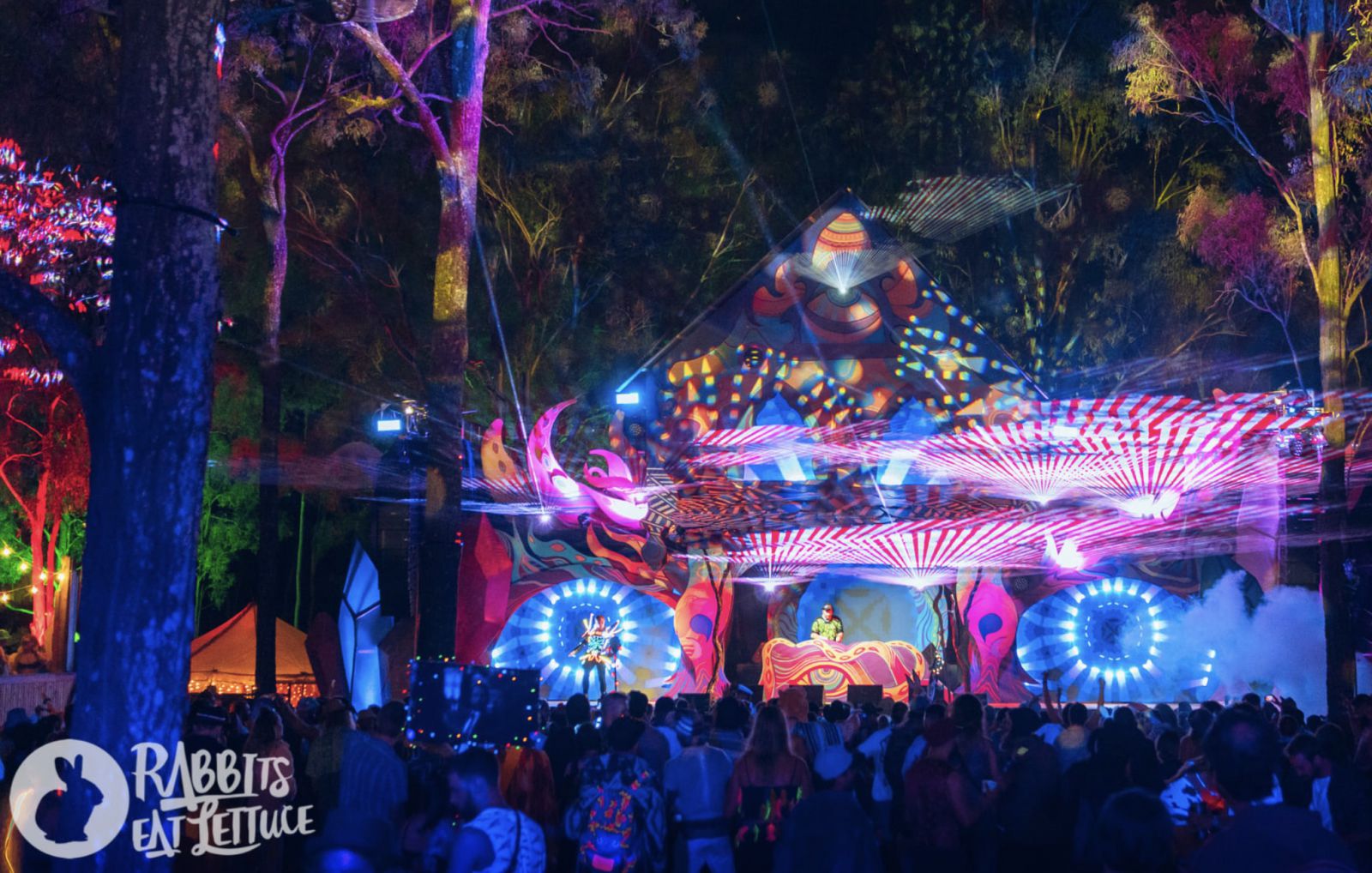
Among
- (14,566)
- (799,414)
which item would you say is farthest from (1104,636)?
(14,566)

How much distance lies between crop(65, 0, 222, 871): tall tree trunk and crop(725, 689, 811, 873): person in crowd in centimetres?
337

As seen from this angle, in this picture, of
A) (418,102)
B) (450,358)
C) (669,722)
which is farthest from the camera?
(418,102)

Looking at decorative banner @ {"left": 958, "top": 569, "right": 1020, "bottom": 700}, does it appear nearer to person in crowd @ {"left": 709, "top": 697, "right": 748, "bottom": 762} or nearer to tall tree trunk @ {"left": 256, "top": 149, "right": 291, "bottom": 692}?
tall tree trunk @ {"left": 256, "top": 149, "right": 291, "bottom": 692}

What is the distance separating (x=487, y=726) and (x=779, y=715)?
1.88 meters

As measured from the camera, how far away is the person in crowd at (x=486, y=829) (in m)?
5.60

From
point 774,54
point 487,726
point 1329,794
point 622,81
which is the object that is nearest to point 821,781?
point 487,726

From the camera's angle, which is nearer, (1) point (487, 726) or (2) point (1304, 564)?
(1) point (487, 726)

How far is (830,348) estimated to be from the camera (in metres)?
26.5

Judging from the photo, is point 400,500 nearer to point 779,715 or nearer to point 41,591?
point 41,591

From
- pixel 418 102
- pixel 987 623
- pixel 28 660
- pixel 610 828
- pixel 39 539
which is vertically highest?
pixel 418 102

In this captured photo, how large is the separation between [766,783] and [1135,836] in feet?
11.0

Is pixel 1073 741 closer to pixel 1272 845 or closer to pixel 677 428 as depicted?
pixel 1272 845

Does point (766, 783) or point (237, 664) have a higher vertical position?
point (237, 664)

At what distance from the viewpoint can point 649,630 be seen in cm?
2570
